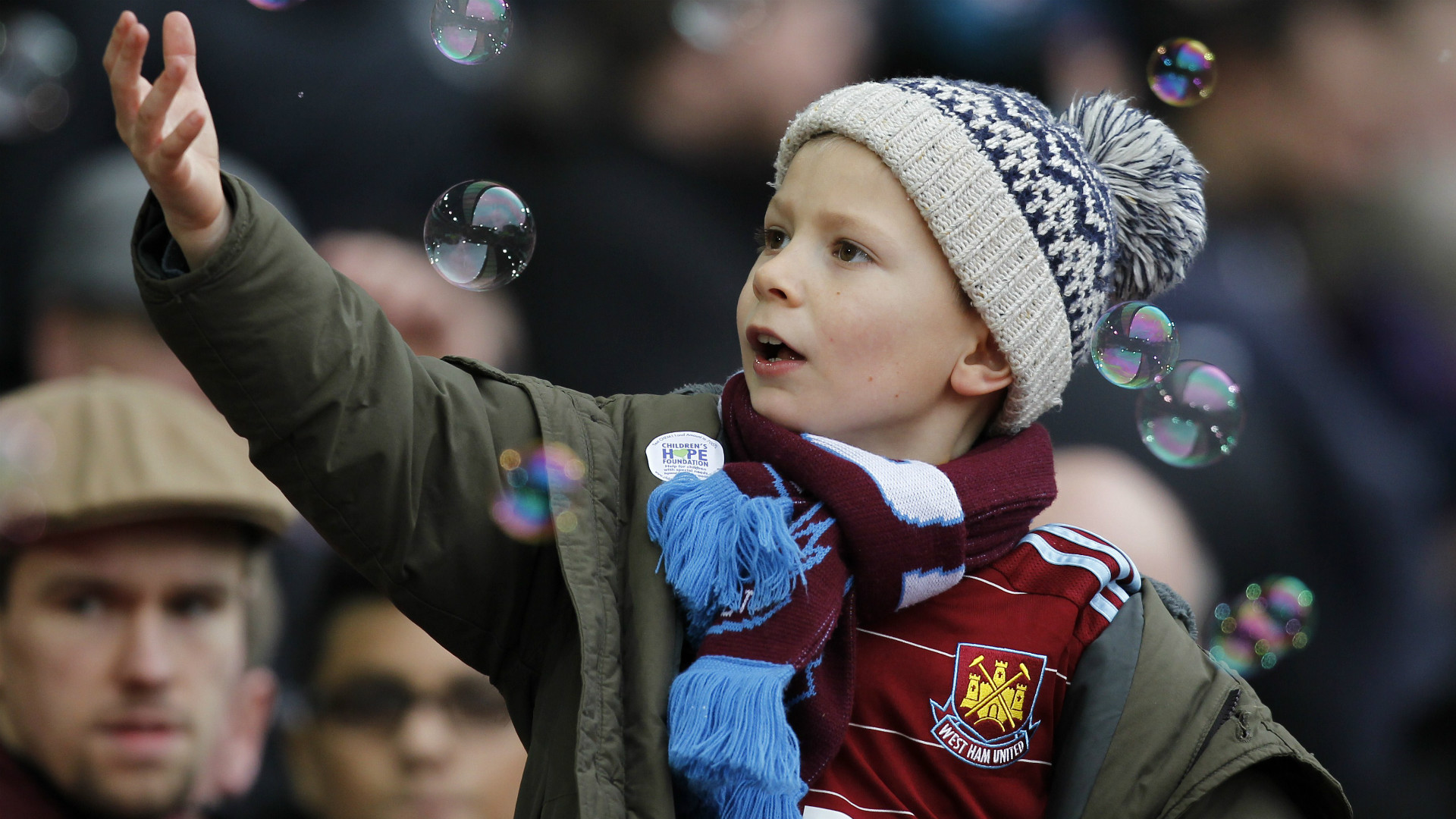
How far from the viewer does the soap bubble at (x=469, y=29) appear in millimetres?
2387

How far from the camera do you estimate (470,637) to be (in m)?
1.56

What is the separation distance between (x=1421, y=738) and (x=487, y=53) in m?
2.76

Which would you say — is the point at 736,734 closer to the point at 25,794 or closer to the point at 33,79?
the point at 25,794

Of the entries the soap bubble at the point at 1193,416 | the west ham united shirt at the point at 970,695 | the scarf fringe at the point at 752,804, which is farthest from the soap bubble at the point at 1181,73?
the scarf fringe at the point at 752,804

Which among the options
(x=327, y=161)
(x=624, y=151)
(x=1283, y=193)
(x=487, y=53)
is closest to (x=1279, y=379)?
(x=1283, y=193)

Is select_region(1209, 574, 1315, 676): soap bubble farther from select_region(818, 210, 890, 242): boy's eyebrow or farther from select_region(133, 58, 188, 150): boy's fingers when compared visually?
select_region(133, 58, 188, 150): boy's fingers

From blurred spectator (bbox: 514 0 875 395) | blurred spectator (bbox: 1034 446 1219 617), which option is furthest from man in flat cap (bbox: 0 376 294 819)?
blurred spectator (bbox: 1034 446 1219 617)

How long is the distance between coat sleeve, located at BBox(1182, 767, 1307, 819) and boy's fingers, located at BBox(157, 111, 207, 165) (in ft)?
4.35

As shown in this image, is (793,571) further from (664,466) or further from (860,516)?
(664,466)

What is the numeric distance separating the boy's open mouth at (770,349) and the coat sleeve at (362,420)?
31 centimetres

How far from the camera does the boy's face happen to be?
169cm

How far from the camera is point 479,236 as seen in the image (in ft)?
7.29

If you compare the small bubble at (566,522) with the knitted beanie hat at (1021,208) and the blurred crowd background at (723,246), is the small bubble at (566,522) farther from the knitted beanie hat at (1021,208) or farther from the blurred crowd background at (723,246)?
the blurred crowd background at (723,246)

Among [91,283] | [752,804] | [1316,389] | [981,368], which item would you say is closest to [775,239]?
[981,368]
